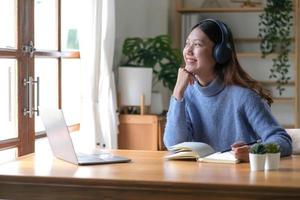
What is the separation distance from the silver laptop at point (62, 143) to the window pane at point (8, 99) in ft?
3.98

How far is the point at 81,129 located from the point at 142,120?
18.0 inches

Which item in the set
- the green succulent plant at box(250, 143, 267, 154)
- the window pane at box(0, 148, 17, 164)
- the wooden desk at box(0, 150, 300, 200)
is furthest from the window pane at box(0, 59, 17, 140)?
the green succulent plant at box(250, 143, 267, 154)

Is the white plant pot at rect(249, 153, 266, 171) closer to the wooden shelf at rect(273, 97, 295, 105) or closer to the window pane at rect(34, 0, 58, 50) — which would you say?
the window pane at rect(34, 0, 58, 50)

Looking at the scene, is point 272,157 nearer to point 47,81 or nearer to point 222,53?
point 222,53

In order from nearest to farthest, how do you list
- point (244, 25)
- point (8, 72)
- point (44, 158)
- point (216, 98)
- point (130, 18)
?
point (44, 158) → point (216, 98) → point (8, 72) → point (130, 18) → point (244, 25)

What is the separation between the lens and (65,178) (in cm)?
181

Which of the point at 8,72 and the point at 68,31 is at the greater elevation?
the point at 68,31

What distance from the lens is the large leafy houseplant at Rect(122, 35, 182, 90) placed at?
4578 millimetres

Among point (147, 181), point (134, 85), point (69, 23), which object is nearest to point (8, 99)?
point (69, 23)

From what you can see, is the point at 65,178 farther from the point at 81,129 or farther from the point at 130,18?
the point at 130,18

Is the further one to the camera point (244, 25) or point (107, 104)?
point (244, 25)

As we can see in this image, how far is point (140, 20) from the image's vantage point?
5.17 meters

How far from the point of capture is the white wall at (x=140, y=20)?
4777mm

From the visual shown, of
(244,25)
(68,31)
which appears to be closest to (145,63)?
(68,31)
